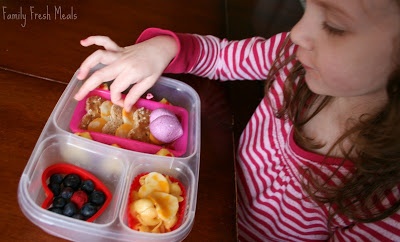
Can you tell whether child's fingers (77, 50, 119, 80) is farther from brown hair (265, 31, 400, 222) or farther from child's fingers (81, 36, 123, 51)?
brown hair (265, 31, 400, 222)

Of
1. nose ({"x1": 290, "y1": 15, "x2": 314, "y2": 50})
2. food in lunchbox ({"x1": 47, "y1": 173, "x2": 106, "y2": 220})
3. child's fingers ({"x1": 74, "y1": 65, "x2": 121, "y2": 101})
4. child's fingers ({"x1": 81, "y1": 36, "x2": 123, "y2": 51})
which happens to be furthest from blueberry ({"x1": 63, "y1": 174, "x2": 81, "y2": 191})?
nose ({"x1": 290, "y1": 15, "x2": 314, "y2": 50})

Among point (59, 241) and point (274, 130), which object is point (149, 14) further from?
point (59, 241)

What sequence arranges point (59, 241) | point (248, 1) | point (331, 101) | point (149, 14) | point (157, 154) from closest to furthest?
1. point (59, 241)
2. point (157, 154)
3. point (331, 101)
4. point (149, 14)
5. point (248, 1)

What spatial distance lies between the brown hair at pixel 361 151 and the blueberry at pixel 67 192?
0.40 m

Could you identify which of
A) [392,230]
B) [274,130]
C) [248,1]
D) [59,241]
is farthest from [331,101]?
[248,1]

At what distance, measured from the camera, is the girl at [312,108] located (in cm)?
49

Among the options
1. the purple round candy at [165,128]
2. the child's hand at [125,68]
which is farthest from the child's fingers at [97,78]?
the purple round candy at [165,128]

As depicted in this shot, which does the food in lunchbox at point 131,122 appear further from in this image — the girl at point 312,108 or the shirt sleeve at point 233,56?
the shirt sleeve at point 233,56

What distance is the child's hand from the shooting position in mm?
599

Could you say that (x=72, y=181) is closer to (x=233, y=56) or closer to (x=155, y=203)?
(x=155, y=203)

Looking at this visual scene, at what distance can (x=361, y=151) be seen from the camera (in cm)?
59

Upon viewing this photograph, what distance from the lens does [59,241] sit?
0.46 m

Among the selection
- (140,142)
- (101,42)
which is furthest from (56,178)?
(101,42)

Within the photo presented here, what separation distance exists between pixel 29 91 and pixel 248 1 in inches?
33.7
